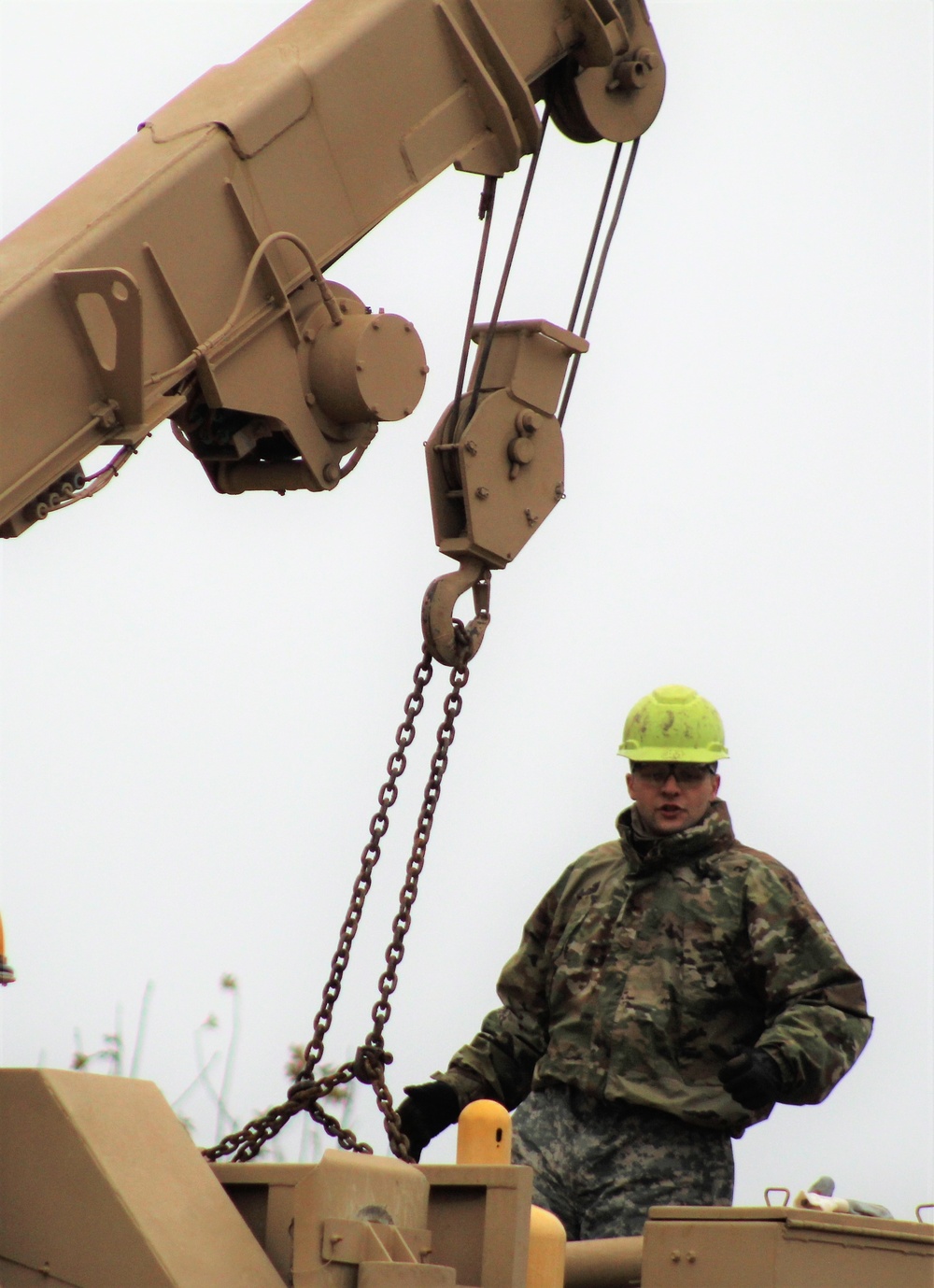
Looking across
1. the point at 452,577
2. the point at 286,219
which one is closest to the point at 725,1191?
the point at 452,577

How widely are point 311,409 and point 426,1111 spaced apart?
2.24 metres

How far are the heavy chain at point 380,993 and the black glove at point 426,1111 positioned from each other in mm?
1220

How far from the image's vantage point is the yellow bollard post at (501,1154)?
4398 mm

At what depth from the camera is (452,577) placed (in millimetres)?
5262

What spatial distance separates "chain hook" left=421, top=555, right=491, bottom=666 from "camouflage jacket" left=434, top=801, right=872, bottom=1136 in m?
1.29

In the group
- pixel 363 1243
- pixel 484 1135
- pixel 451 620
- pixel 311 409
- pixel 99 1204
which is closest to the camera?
pixel 99 1204

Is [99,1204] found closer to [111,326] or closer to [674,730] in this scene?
[111,326]

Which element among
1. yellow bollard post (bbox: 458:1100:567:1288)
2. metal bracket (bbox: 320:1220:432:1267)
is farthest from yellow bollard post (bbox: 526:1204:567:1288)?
metal bracket (bbox: 320:1220:432:1267)

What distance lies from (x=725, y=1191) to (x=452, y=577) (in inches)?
81.0

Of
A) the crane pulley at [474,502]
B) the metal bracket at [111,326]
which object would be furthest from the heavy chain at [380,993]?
the metal bracket at [111,326]

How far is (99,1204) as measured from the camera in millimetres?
3895

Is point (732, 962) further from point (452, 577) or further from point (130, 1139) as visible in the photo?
point (130, 1139)

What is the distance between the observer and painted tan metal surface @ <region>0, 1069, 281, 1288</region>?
12.7 feet

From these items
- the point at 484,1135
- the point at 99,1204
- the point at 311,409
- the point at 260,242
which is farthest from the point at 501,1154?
the point at 260,242
